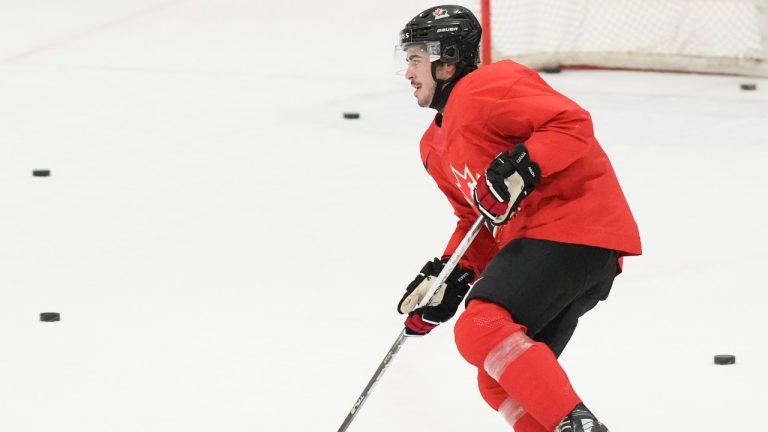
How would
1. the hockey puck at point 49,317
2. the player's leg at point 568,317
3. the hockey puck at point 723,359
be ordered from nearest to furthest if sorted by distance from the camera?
1. the player's leg at point 568,317
2. the hockey puck at point 723,359
3. the hockey puck at point 49,317

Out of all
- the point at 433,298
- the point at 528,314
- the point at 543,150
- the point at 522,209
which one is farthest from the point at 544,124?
the point at 433,298

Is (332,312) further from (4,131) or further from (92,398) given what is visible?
(4,131)

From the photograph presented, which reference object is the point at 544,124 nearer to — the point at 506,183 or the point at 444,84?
the point at 506,183

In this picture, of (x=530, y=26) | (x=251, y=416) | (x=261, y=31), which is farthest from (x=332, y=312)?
(x=261, y=31)

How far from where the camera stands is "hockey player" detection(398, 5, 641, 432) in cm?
260

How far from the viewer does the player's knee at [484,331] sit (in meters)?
2.60

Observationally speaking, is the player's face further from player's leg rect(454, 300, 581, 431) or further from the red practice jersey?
player's leg rect(454, 300, 581, 431)

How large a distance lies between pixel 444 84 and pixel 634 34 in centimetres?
420

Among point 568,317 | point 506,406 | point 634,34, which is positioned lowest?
point 634,34

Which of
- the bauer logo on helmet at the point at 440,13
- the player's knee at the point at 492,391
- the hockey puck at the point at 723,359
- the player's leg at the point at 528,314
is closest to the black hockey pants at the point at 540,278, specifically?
the player's leg at the point at 528,314

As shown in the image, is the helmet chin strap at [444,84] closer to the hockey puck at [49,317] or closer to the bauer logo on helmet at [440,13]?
the bauer logo on helmet at [440,13]

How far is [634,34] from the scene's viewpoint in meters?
6.94

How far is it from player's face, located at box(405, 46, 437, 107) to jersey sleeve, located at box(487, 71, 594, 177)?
226 mm

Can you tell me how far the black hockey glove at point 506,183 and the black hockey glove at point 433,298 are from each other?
1.07ft
